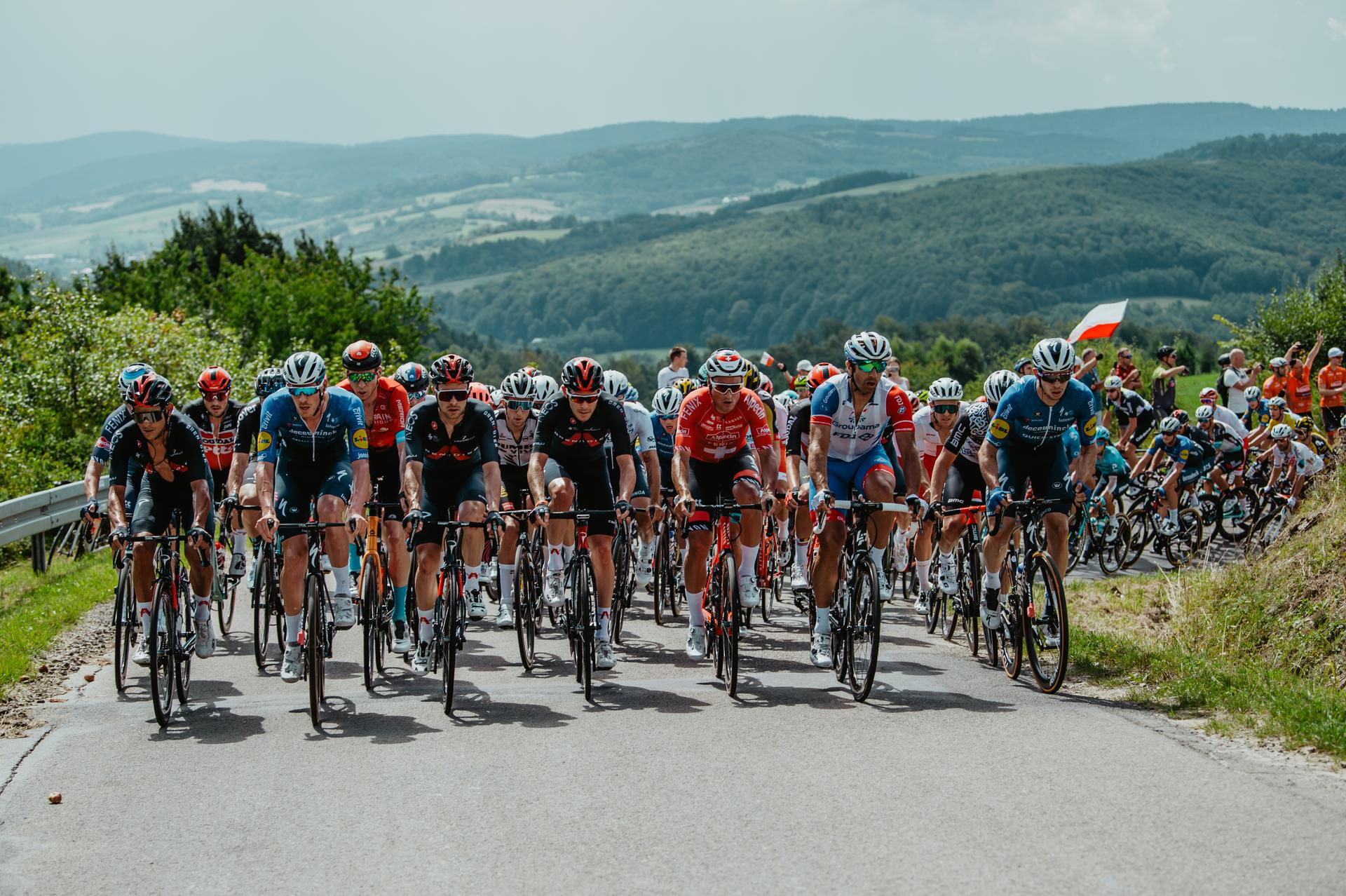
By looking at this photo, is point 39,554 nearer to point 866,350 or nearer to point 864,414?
point 864,414

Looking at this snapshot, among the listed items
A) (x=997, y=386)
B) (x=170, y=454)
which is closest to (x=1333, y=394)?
(x=997, y=386)

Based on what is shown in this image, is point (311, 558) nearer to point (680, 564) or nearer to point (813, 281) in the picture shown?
point (680, 564)

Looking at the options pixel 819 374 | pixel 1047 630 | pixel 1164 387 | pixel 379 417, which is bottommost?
pixel 1047 630

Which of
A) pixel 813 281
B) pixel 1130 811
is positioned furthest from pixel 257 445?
pixel 813 281

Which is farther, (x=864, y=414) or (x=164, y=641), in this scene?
(x=864, y=414)

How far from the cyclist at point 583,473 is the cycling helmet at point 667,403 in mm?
2808

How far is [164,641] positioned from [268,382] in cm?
378

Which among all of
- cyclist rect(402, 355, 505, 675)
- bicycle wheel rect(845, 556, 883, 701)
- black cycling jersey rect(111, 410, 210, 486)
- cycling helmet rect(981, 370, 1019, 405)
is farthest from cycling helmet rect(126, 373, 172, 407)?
cycling helmet rect(981, 370, 1019, 405)

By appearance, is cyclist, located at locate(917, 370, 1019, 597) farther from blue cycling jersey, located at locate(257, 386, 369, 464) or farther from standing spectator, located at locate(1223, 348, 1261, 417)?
standing spectator, located at locate(1223, 348, 1261, 417)

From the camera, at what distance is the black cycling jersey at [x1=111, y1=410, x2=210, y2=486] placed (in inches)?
360

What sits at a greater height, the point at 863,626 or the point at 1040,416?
the point at 1040,416

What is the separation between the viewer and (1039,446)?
30.8ft

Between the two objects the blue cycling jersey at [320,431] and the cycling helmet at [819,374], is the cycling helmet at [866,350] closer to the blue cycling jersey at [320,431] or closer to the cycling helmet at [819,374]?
the cycling helmet at [819,374]

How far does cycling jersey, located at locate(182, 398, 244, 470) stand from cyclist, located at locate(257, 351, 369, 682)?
11.1 ft
